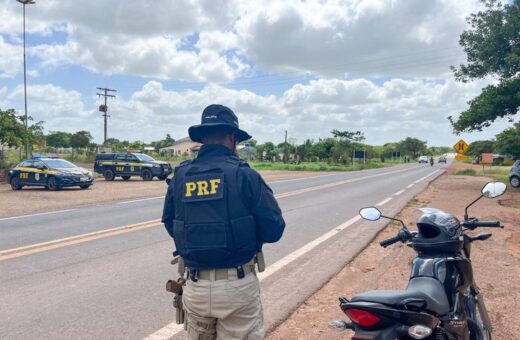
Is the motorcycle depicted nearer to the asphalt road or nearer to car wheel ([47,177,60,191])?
the asphalt road

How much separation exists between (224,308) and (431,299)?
114cm

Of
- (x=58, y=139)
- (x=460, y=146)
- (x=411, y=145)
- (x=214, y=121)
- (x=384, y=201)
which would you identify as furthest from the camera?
(x=411, y=145)

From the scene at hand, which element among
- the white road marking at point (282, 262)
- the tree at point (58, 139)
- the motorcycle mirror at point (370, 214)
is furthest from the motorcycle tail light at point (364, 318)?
the tree at point (58, 139)

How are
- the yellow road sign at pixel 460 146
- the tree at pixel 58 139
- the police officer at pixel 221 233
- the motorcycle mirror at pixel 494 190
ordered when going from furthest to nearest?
1. the tree at pixel 58 139
2. the yellow road sign at pixel 460 146
3. the motorcycle mirror at pixel 494 190
4. the police officer at pixel 221 233

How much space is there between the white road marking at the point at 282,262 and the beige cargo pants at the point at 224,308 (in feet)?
5.12

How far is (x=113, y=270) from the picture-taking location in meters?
6.56

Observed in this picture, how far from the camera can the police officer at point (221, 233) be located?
2738 millimetres

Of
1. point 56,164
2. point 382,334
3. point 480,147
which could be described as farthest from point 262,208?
point 480,147

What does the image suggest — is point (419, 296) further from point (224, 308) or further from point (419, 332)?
point (224, 308)

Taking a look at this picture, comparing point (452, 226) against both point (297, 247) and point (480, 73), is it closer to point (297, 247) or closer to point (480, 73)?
point (297, 247)

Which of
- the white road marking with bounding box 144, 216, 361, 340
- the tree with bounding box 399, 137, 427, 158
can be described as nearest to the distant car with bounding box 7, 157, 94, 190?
the white road marking with bounding box 144, 216, 361, 340

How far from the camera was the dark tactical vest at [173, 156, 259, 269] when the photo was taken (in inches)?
107

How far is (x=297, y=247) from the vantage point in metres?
8.24

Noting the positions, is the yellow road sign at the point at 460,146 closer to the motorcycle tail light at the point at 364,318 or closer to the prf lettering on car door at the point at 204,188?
the motorcycle tail light at the point at 364,318
